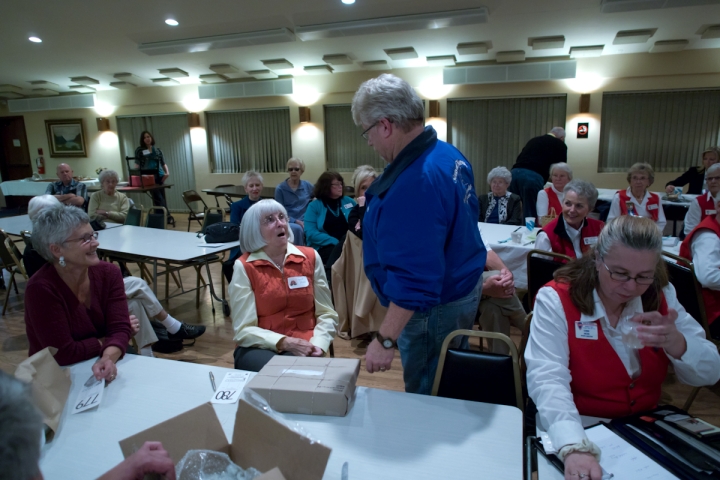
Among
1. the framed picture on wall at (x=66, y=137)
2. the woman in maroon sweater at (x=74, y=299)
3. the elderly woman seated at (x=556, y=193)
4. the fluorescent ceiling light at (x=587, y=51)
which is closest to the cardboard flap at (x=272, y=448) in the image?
the woman in maroon sweater at (x=74, y=299)

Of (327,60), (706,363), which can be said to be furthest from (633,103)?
(706,363)

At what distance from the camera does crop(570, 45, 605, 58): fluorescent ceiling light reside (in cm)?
693

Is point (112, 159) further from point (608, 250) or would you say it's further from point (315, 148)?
point (608, 250)

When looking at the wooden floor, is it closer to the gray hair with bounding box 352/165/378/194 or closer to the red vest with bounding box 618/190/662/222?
the gray hair with bounding box 352/165/378/194

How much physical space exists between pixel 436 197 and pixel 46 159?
14050 millimetres

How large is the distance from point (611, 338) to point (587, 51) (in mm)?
7342

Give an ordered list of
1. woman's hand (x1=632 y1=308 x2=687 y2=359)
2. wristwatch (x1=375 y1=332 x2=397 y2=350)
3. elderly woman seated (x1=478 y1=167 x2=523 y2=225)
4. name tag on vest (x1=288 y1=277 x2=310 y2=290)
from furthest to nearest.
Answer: elderly woman seated (x1=478 y1=167 x2=523 y2=225)
name tag on vest (x1=288 y1=277 x2=310 y2=290)
wristwatch (x1=375 y1=332 x2=397 y2=350)
woman's hand (x1=632 y1=308 x2=687 y2=359)

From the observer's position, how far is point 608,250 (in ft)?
4.32

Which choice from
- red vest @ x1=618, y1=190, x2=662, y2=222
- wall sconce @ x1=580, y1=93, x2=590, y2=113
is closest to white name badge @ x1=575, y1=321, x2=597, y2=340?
red vest @ x1=618, y1=190, x2=662, y2=222

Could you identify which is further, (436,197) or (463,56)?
(463,56)

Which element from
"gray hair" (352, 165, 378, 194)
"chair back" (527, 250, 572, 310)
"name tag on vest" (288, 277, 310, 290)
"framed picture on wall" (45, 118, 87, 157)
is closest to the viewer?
"name tag on vest" (288, 277, 310, 290)

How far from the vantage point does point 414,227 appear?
135 centimetres

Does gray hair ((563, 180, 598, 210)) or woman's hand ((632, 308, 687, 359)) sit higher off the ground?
gray hair ((563, 180, 598, 210))

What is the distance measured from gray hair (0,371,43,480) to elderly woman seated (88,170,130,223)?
513cm
